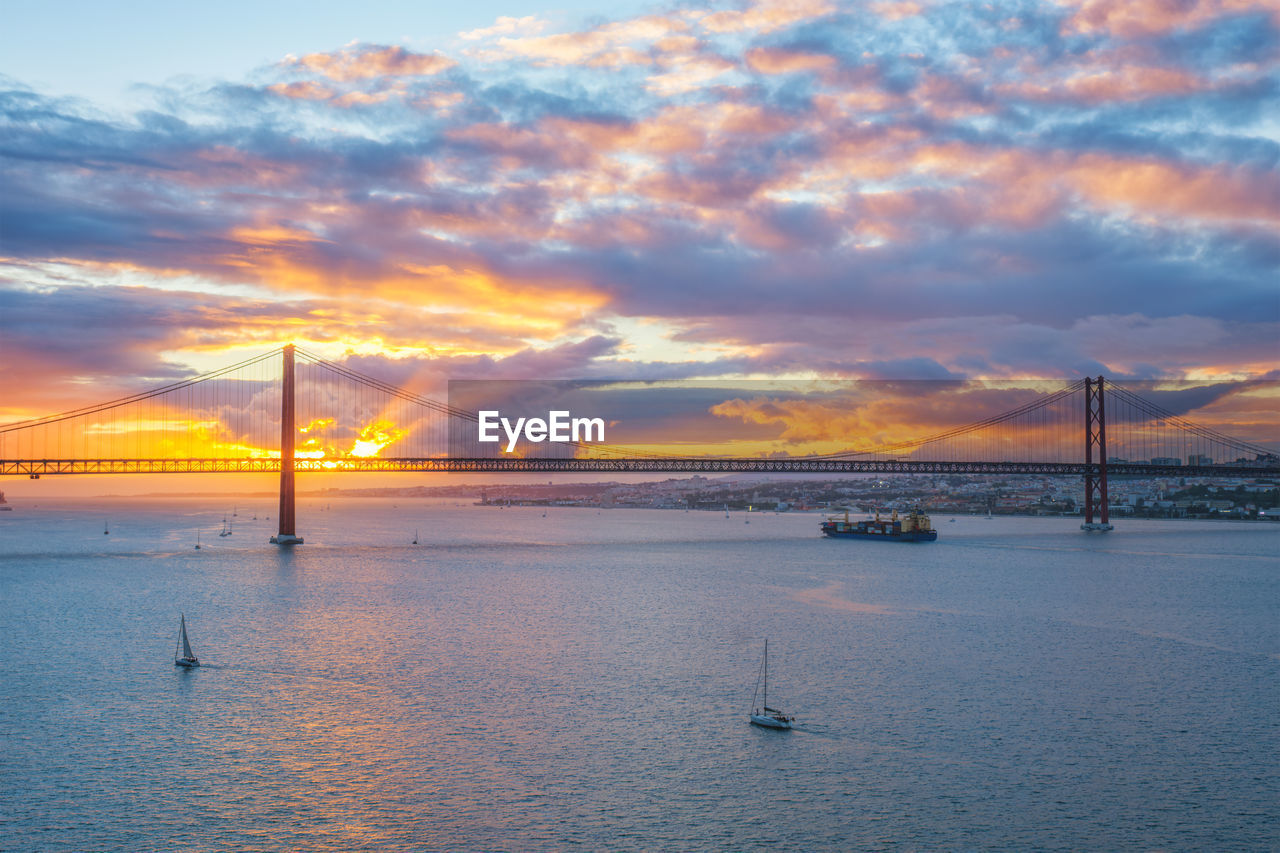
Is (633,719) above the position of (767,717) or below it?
below

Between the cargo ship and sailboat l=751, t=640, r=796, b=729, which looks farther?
the cargo ship

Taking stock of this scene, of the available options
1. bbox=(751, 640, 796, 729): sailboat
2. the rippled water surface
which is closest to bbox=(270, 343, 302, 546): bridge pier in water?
the rippled water surface

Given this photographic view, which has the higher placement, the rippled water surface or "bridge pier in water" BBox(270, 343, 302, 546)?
"bridge pier in water" BBox(270, 343, 302, 546)

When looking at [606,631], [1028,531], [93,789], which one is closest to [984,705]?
[606,631]

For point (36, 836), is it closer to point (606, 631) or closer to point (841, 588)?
point (606, 631)

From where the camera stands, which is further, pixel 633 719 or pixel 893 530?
pixel 893 530

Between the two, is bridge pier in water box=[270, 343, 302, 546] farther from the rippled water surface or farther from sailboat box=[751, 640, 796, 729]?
sailboat box=[751, 640, 796, 729]

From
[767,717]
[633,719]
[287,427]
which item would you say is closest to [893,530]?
[287,427]

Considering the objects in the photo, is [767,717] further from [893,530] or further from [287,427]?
[893,530]

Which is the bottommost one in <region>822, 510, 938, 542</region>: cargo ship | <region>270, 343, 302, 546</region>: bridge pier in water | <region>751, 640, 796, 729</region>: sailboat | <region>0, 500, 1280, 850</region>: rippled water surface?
<region>822, 510, 938, 542</region>: cargo ship

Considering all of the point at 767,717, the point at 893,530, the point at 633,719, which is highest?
the point at 767,717
